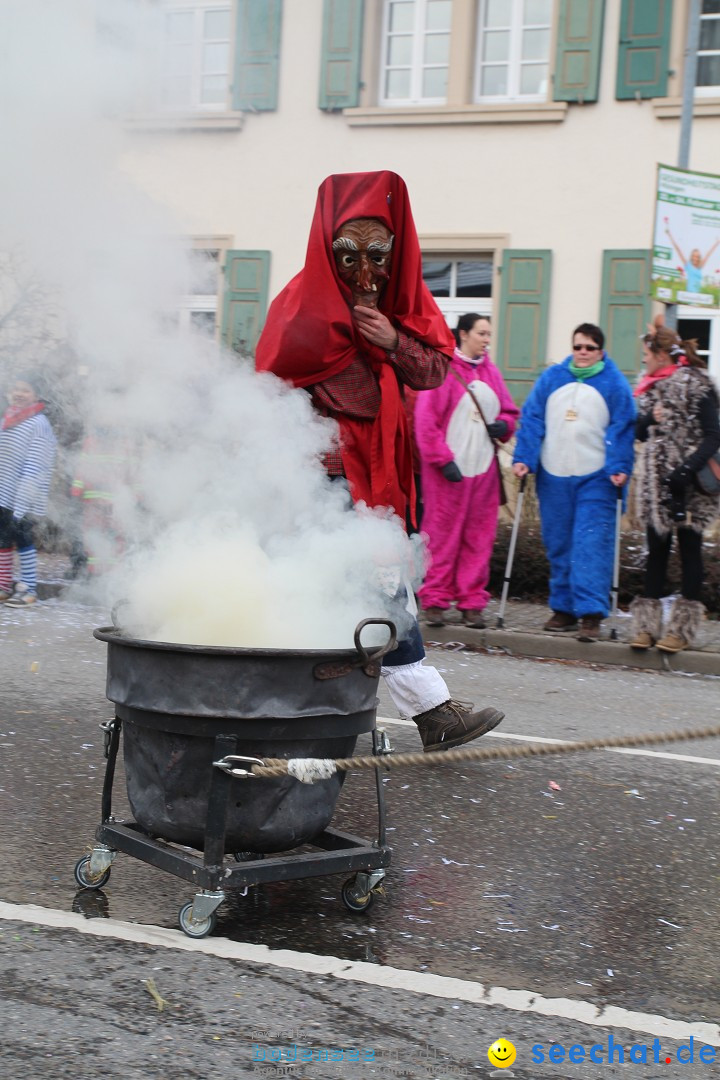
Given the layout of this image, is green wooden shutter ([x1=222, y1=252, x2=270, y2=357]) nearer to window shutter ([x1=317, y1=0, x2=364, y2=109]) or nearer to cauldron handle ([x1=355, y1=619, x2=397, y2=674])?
window shutter ([x1=317, y1=0, x2=364, y2=109])

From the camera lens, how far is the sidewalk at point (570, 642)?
850cm

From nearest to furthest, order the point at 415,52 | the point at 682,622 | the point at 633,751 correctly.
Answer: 1. the point at 633,751
2. the point at 682,622
3. the point at 415,52

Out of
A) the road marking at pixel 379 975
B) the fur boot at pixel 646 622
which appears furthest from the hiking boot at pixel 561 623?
the road marking at pixel 379 975

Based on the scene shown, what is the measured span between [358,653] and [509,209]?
11.7 meters

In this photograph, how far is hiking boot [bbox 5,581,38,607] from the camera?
988 centimetres

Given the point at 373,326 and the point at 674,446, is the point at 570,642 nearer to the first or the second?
the point at 674,446

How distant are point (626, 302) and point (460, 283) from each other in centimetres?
207

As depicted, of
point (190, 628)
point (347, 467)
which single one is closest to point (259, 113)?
point (347, 467)

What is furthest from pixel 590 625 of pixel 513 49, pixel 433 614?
pixel 513 49

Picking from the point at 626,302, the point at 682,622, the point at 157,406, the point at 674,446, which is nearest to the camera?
the point at 157,406

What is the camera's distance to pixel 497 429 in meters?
8.94

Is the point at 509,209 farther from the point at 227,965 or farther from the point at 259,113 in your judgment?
the point at 227,965

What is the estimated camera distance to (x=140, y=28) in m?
4.22

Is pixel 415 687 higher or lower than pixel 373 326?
lower
